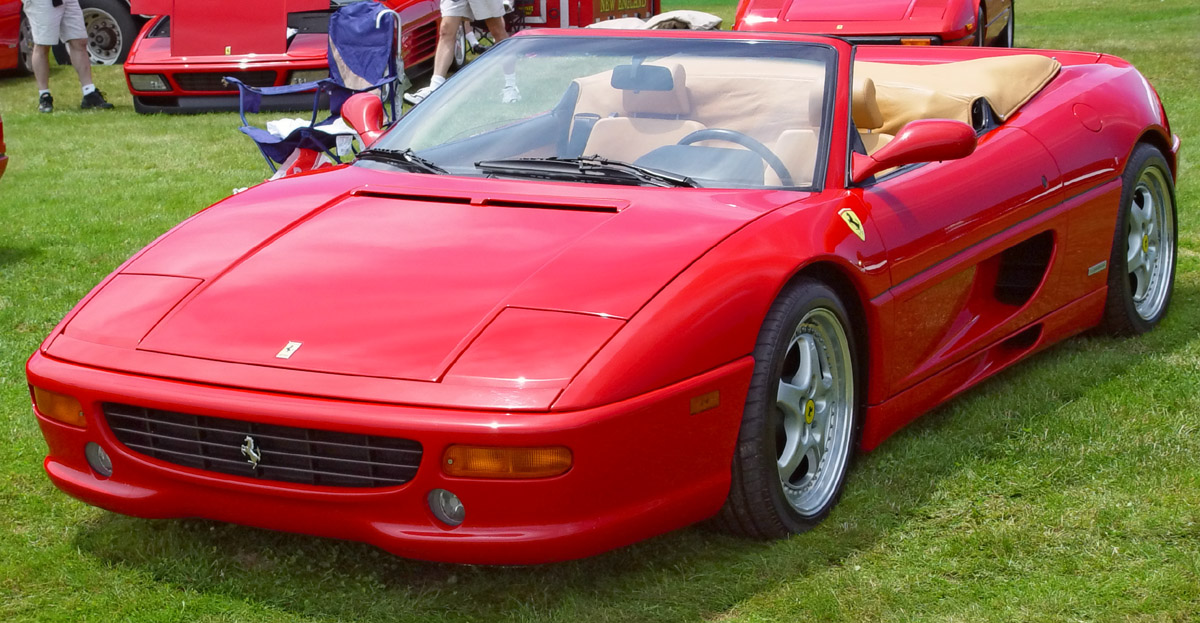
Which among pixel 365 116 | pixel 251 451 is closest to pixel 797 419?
pixel 251 451

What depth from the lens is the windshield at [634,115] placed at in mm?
3676

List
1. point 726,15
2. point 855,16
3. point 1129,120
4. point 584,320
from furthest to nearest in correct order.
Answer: point 726,15 < point 855,16 < point 1129,120 < point 584,320

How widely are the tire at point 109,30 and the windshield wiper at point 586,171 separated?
39.1ft

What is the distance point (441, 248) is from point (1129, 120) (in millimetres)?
2826

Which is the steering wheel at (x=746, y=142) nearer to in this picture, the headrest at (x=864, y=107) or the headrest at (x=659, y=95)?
the headrest at (x=659, y=95)

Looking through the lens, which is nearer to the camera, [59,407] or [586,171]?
[59,407]

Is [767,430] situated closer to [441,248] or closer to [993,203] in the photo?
[441,248]

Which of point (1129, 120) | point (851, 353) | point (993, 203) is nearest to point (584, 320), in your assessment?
point (851, 353)

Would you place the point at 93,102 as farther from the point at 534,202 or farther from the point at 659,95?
the point at 534,202

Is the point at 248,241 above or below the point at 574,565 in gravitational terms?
above

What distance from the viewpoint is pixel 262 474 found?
2857 mm

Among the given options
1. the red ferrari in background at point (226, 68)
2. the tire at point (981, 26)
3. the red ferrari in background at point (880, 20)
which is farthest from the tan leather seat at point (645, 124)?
the red ferrari in background at point (226, 68)

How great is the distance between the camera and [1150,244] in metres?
5.14

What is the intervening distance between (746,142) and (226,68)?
8.22 m
